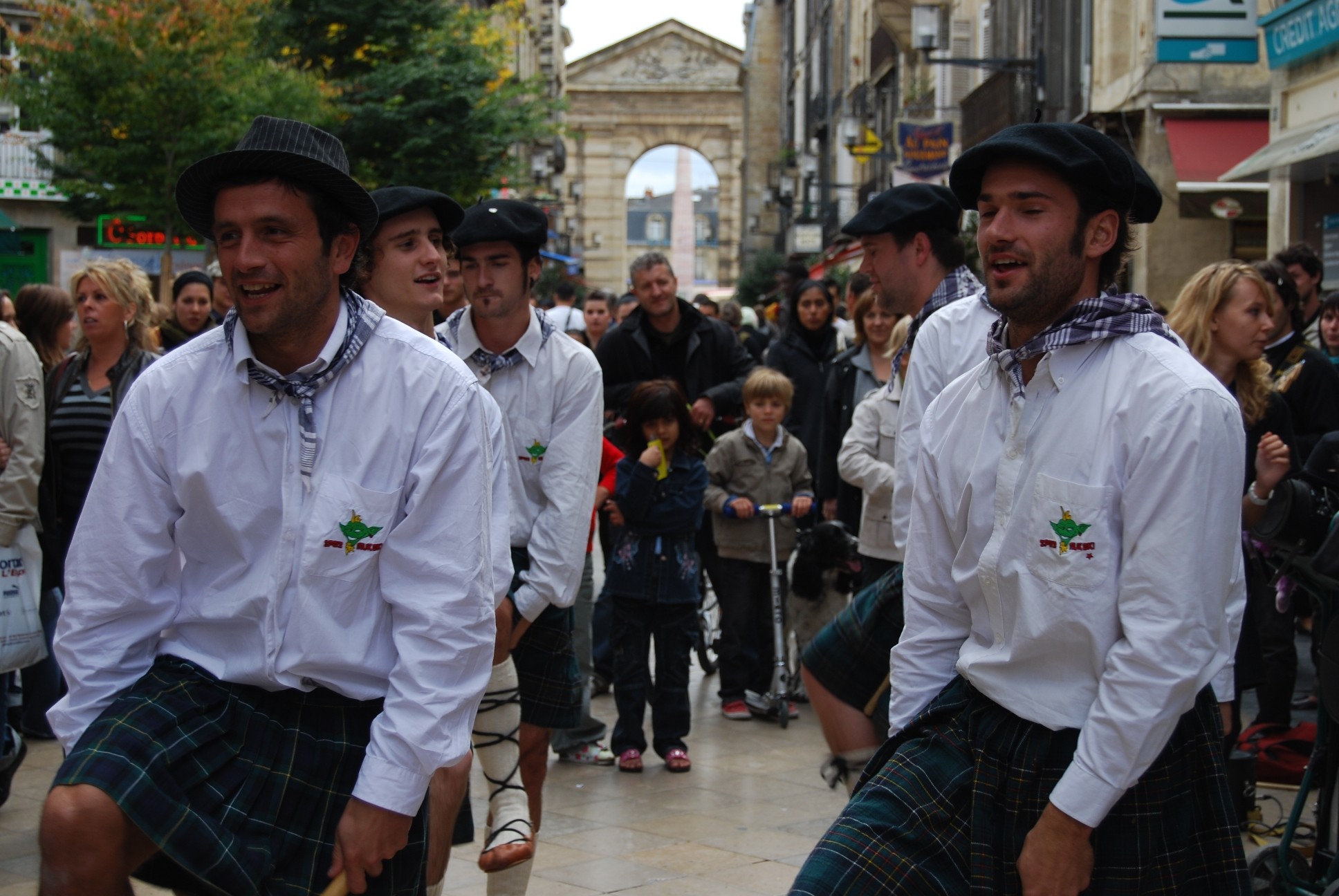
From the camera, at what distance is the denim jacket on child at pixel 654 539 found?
7.29m

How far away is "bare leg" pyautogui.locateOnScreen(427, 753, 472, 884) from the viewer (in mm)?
3424

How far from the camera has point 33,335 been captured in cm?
754

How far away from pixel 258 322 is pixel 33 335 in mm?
5031

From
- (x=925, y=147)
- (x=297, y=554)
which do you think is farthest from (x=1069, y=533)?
(x=925, y=147)

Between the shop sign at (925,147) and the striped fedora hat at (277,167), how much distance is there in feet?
71.3

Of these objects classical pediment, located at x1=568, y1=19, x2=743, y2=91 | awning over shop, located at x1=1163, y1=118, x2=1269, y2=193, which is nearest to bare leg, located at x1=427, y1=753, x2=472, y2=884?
awning over shop, located at x1=1163, y1=118, x2=1269, y2=193

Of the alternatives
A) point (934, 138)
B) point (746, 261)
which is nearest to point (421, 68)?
point (934, 138)

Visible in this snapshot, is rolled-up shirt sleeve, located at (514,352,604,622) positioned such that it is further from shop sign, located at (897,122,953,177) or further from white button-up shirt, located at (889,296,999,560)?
shop sign, located at (897,122,953,177)

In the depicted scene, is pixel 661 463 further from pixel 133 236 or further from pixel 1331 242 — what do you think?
pixel 133 236

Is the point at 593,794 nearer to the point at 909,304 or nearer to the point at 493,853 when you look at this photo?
the point at 493,853

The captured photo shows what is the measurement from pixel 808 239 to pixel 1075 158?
35170mm

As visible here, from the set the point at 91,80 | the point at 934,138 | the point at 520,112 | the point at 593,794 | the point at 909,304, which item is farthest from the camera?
the point at 520,112

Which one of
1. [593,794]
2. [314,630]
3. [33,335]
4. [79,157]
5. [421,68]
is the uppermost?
[421,68]

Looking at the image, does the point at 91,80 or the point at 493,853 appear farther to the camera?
the point at 91,80
